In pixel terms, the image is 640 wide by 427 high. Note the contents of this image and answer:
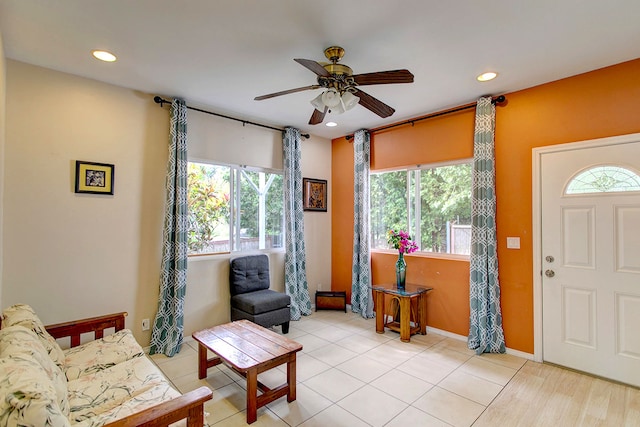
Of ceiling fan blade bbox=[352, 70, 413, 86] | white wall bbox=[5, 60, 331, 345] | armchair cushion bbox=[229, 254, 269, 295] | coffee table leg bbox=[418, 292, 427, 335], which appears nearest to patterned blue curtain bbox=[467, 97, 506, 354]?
coffee table leg bbox=[418, 292, 427, 335]

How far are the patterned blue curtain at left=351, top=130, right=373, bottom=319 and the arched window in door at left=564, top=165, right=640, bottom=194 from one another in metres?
2.35

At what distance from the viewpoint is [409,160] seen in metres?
4.16

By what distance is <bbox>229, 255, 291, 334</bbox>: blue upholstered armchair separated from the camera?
140 inches

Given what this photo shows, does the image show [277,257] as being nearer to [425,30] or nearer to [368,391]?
[368,391]

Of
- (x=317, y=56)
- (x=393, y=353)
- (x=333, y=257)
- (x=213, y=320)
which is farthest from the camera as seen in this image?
(x=333, y=257)

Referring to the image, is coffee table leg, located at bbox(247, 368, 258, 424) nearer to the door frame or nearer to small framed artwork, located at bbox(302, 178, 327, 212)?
the door frame

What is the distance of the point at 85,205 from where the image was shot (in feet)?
9.63

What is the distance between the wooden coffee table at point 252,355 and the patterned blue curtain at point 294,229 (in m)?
1.54

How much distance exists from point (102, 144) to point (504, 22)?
356 centimetres

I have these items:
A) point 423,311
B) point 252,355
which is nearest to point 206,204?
point 252,355

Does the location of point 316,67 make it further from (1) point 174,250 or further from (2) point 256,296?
(2) point 256,296

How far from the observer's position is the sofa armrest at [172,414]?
133 cm

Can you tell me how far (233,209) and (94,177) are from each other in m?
1.51

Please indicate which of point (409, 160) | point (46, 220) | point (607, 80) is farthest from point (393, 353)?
Result: point (46, 220)
